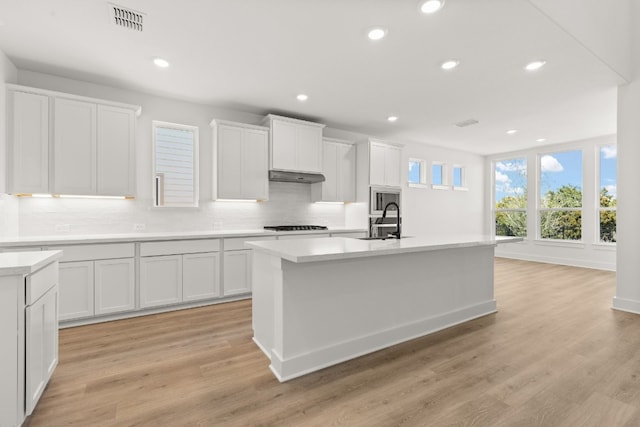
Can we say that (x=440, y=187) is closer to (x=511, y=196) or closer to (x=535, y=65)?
(x=511, y=196)

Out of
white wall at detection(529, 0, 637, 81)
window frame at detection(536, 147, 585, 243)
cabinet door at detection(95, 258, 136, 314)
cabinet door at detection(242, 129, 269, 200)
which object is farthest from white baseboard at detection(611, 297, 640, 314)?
cabinet door at detection(95, 258, 136, 314)

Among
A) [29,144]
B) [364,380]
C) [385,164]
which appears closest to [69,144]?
[29,144]

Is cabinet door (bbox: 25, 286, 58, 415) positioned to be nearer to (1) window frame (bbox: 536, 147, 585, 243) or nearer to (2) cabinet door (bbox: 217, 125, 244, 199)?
(2) cabinet door (bbox: 217, 125, 244, 199)

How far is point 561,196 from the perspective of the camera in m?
7.01

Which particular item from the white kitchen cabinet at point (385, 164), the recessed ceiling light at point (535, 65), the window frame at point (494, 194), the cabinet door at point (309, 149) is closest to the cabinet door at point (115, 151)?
the cabinet door at point (309, 149)

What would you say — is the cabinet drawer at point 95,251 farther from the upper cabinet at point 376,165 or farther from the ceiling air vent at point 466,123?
the ceiling air vent at point 466,123

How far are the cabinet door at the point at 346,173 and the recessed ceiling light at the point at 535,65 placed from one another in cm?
288

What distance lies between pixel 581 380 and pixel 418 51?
2989 millimetres

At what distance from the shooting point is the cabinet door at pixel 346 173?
5441 mm

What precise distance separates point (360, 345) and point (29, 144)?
3844mm

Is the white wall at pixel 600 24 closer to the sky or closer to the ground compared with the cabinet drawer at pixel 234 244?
closer to the sky

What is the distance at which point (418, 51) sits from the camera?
296 centimetres

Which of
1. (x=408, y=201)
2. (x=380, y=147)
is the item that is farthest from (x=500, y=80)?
(x=408, y=201)

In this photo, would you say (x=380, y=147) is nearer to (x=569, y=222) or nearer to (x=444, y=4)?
(x=444, y=4)
